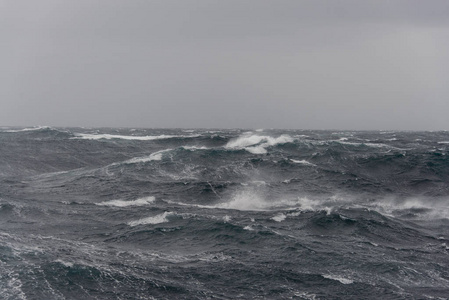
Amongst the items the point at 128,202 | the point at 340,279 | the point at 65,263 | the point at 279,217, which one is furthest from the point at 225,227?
the point at 128,202

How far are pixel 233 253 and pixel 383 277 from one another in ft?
26.4

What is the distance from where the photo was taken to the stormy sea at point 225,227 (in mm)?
19844

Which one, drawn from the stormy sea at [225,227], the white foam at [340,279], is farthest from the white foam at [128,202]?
the white foam at [340,279]

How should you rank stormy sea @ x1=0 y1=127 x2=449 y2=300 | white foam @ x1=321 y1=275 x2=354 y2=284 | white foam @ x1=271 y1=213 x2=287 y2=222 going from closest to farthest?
1. stormy sea @ x1=0 y1=127 x2=449 y2=300
2. white foam @ x1=321 y1=275 x2=354 y2=284
3. white foam @ x1=271 y1=213 x2=287 y2=222

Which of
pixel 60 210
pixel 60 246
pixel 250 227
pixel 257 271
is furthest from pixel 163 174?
pixel 257 271

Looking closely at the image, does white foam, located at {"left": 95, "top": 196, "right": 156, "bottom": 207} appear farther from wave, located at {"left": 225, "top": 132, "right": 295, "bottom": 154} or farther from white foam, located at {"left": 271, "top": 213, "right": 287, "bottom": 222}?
wave, located at {"left": 225, "top": 132, "right": 295, "bottom": 154}

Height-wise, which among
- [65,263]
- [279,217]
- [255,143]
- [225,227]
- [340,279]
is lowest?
[340,279]

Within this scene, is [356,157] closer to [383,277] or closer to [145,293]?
[383,277]

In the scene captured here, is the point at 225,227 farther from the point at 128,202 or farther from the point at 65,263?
the point at 128,202

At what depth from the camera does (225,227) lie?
29.2 metres

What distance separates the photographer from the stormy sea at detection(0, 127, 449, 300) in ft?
65.1

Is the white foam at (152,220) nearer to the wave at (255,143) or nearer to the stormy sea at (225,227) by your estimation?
the stormy sea at (225,227)

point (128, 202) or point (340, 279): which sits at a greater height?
point (128, 202)

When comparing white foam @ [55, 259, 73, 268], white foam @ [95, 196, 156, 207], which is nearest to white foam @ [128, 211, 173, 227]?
white foam @ [95, 196, 156, 207]
